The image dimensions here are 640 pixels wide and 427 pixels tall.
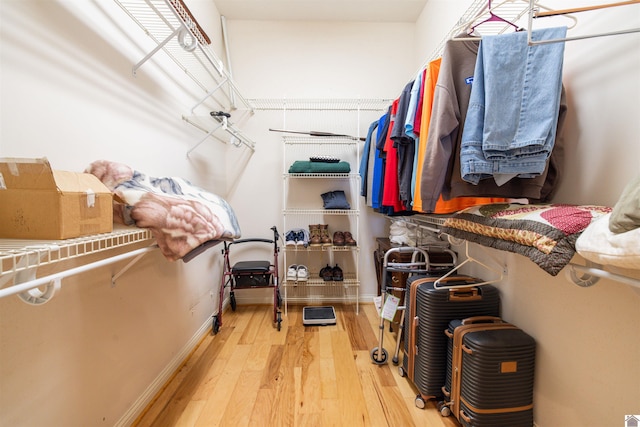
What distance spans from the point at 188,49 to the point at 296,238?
162 centimetres

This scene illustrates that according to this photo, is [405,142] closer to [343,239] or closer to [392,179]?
[392,179]

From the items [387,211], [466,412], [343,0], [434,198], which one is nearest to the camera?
[434,198]

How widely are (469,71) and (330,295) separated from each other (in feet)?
7.29

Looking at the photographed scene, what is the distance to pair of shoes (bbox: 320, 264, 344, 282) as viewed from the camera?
237 centimetres

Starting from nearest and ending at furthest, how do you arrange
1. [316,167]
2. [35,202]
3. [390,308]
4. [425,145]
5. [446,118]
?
[35,202]
[446,118]
[425,145]
[390,308]
[316,167]

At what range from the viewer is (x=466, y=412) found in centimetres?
111

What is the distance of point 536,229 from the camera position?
718mm

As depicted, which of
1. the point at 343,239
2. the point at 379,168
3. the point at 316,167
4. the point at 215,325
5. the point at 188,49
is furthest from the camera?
the point at 343,239

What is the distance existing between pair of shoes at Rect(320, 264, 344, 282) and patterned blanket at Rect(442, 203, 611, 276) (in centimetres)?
149

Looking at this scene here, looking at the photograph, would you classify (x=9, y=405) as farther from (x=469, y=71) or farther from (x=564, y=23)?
(x=564, y=23)

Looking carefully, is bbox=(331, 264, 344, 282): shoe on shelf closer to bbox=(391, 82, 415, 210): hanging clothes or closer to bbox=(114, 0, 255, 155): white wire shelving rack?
bbox=(391, 82, 415, 210): hanging clothes

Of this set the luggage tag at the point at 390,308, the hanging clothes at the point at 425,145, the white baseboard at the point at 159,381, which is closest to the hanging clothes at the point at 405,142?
the hanging clothes at the point at 425,145

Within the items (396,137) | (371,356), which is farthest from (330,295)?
(396,137)

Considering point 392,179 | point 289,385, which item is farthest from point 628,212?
point 289,385
